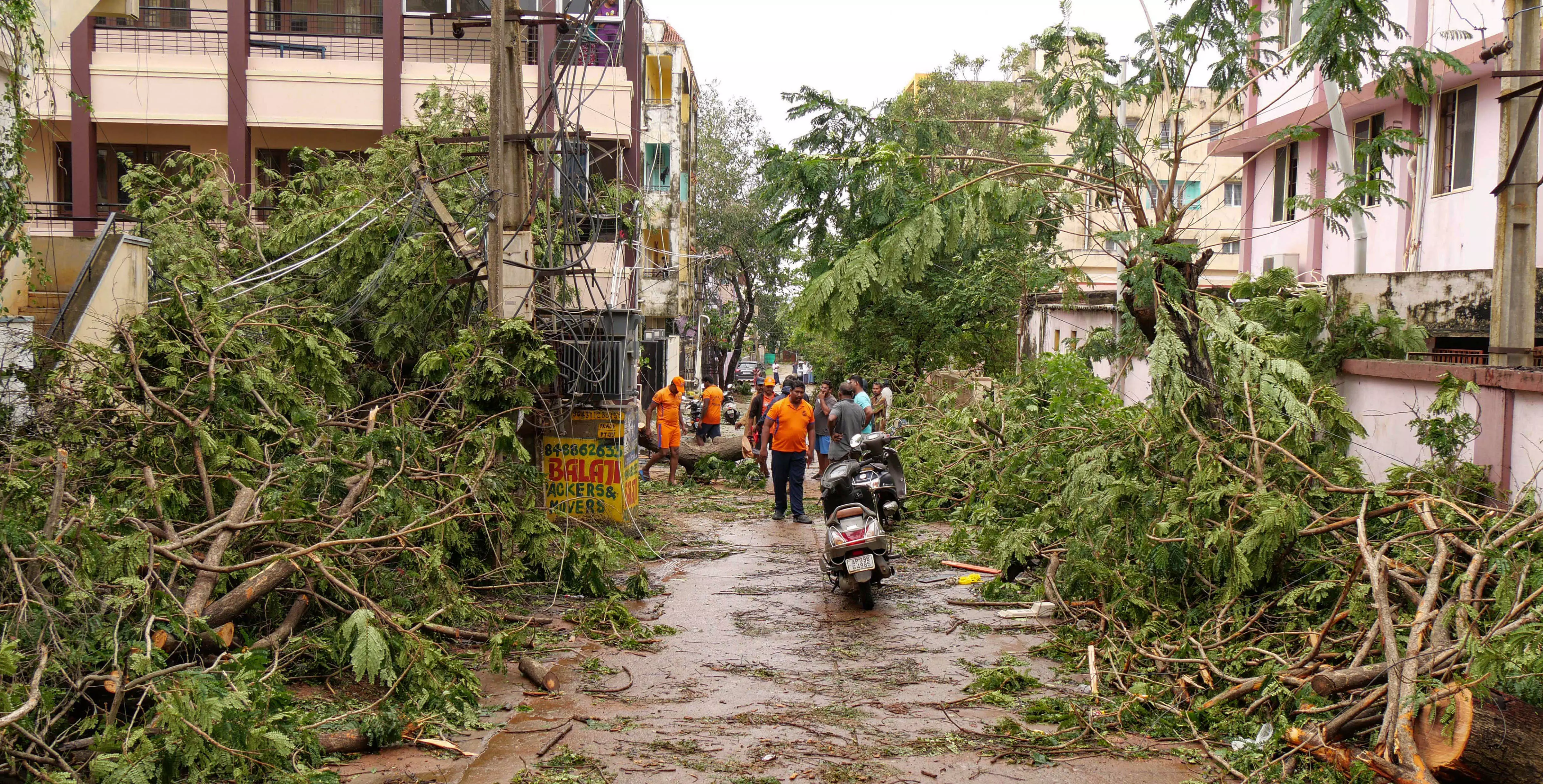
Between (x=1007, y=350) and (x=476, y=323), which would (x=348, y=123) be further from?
(x=1007, y=350)

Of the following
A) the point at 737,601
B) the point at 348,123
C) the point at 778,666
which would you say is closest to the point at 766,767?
the point at 778,666

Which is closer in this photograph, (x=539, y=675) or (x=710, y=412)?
(x=539, y=675)

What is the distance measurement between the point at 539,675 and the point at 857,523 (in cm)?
312

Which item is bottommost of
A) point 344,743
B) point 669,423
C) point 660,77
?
point 344,743

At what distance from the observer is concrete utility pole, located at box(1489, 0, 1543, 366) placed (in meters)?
8.77

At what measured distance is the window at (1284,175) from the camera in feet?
66.0

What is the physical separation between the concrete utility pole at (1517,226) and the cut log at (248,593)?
8.93m

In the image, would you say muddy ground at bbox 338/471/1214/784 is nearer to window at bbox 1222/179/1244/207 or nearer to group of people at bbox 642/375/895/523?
group of people at bbox 642/375/895/523

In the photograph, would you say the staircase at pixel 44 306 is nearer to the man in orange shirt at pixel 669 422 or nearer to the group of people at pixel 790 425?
the group of people at pixel 790 425

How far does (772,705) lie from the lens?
21.6ft

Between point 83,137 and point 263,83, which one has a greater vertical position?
point 263,83

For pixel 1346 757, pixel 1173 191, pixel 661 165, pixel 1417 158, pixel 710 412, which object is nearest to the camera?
pixel 1346 757

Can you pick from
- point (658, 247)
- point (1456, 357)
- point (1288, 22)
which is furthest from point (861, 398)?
point (658, 247)

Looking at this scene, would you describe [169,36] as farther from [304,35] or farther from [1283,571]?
[1283,571]
